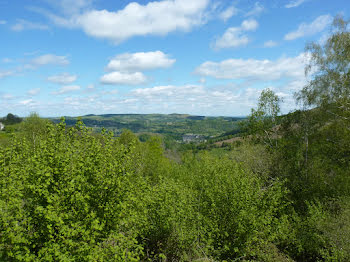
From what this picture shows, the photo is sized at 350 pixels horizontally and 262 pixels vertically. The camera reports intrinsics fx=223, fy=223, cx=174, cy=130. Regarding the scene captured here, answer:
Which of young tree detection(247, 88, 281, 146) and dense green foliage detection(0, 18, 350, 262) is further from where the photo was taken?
young tree detection(247, 88, 281, 146)

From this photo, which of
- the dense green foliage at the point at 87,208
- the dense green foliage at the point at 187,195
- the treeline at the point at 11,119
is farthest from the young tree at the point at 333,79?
the treeline at the point at 11,119

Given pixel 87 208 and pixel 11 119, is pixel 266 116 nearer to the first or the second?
pixel 87 208

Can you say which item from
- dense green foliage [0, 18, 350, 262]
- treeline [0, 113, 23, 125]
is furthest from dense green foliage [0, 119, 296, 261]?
treeline [0, 113, 23, 125]

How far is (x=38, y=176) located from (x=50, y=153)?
111cm

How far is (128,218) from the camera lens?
11250 mm

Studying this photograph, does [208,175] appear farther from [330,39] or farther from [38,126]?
[38,126]

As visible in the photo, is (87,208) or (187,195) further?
(187,195)

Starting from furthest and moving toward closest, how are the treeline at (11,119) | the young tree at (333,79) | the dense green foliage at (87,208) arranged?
the treeline at (11,119), the young tree at (333,79), the dense green foliage at (87,208)

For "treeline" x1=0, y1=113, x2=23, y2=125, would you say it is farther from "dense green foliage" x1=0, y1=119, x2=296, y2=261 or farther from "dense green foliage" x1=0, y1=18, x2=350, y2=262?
"dense green foliage" x1=0, y1=119, x2=296, y2=261

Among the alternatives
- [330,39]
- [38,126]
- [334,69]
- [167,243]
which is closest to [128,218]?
[167,243]

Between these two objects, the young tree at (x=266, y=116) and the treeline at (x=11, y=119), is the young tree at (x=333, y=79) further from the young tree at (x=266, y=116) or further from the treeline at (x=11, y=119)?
the treeline at (x=11, y=119)

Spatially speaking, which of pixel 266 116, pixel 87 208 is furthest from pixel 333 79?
pixel 87 208

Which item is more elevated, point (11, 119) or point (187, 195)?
point (11, 119)

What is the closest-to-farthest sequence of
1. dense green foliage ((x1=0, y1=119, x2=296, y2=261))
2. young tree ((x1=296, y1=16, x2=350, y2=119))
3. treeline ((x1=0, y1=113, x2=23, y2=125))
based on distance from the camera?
dense green foliage ((x1=0, y1=119, x2=296, y2=261)) → young tree ((x1=296, y1=16, x2=350, y2=119)) → treeline ((x1=0, y1=113, x2=23, y2=125))
